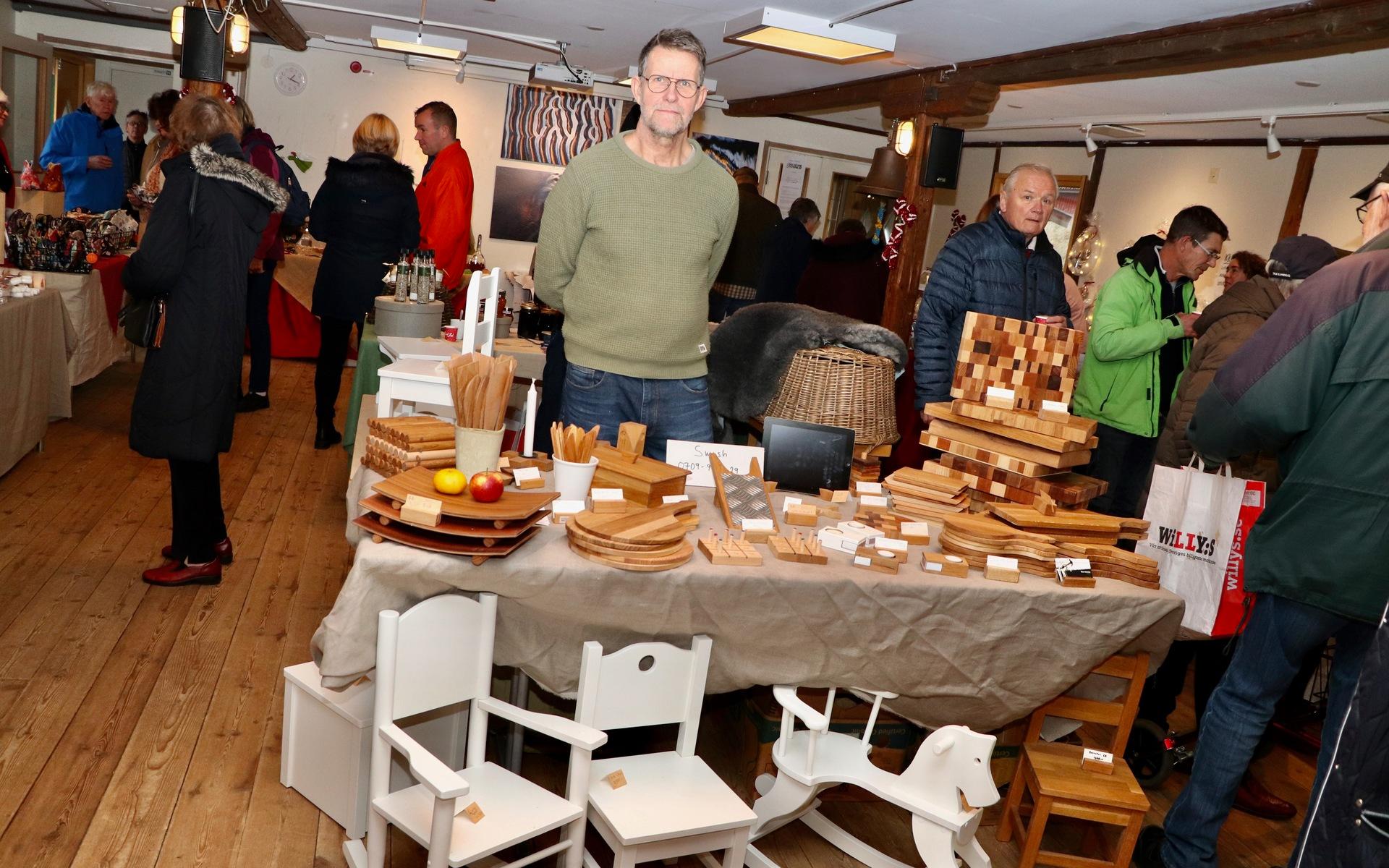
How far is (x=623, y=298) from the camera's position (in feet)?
8.34

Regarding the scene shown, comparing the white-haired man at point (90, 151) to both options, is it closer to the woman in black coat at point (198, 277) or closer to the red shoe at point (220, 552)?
the red shoe at point (220, 552)

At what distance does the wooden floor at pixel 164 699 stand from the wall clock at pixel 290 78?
20.5 ft

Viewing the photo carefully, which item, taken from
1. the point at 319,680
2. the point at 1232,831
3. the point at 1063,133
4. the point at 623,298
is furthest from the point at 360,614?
the point at 1063,133

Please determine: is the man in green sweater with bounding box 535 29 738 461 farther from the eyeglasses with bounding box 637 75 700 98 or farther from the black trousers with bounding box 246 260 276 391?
the black trousers with bounding box 246 260 276 391

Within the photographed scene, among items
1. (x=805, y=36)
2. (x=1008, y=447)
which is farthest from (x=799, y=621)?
(x=805, y=36)

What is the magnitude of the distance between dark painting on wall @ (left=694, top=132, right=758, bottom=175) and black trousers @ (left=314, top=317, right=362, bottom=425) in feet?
21.5

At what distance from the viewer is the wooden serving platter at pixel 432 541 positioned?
6.43 feet

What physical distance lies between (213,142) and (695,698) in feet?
7.47

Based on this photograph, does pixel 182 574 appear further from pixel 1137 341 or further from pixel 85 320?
pixel 1137 341

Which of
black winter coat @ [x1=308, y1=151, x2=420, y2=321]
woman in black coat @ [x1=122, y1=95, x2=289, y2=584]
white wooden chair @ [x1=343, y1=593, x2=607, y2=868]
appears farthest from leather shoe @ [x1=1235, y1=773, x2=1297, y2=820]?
black winter coat @ [x1=308, y1=151, x2=420, y2=321]

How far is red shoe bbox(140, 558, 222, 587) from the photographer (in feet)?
11.6

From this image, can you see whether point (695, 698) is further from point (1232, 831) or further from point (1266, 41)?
point (1266, 41)

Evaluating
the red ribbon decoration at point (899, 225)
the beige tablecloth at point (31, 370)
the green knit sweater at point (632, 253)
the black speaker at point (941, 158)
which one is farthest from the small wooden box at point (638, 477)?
the black speaker at point (941, 158)

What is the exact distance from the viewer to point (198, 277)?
10.5 feet
